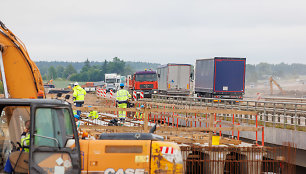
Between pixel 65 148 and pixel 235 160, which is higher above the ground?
pixel 65 148

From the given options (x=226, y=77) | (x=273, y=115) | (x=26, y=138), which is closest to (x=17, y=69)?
(x=26, y=138)

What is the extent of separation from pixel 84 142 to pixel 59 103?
74 centimetres

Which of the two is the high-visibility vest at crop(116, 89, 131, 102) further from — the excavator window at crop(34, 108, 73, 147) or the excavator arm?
the excavator window at crop(34, 108, 73, 147)

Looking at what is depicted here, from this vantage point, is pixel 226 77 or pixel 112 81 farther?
pixel 112 81

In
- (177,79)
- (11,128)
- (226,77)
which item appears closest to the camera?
(11,128)

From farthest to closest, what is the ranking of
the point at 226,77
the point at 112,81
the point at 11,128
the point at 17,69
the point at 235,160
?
the point at 112,81 → the point at 226,77 → the point at 235,160 → the point at 17,69 → the point at 11,128

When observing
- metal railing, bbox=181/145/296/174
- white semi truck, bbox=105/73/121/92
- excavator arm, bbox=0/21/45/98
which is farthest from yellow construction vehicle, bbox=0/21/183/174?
white semi truck, bbox=105/73/121/92

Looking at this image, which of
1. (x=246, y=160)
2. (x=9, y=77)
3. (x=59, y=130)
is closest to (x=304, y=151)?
(x=246, y=160)

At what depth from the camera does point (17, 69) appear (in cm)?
1102

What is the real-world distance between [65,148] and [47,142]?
27 cm

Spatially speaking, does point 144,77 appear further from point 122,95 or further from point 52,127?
point 52,127

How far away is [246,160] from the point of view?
41.6ft

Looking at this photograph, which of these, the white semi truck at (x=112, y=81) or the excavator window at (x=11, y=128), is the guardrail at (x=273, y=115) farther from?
the white semi truck at (x=112, y=81)

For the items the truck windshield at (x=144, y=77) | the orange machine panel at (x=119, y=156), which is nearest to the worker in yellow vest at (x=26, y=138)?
the orange machine panel at (x=119, y=156)
